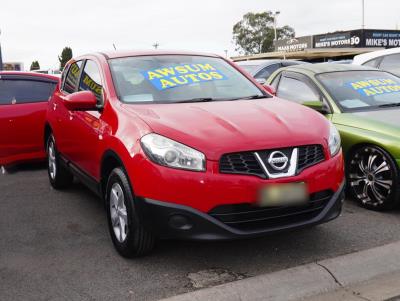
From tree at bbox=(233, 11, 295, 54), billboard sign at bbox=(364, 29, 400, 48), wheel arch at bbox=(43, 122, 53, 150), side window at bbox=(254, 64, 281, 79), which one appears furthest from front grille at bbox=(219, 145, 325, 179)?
tree at bbox=(233, 11, 295, 54)

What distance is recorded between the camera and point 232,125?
349 centimetres

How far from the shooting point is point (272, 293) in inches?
124

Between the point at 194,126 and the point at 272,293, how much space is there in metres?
1.22

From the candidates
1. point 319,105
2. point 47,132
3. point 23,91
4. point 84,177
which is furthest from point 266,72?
point 84,177

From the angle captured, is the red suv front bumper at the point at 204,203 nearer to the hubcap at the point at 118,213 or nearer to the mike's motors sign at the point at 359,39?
the hubcap at the point at 118,213

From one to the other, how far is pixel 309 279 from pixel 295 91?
3.23m

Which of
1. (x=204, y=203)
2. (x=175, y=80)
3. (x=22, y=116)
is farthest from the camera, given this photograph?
(x=22, y=116)

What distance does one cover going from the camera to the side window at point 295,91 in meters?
5.71

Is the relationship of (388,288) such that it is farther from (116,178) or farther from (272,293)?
(116,178)

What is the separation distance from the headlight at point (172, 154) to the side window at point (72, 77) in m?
2.25

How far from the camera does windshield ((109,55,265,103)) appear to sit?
4191 mm

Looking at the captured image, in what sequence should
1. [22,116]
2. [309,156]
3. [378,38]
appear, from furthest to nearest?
1. [378,38]
2. [22,116]
3. [309,156]

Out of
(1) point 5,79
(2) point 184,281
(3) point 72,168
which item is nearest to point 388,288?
(2) point 184,281

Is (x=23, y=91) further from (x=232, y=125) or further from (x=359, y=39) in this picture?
(x=359, y=39)
